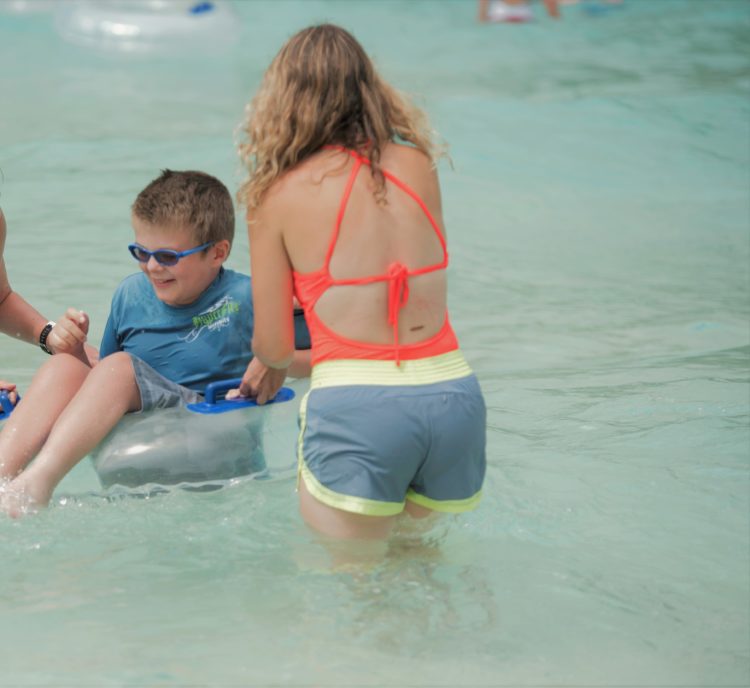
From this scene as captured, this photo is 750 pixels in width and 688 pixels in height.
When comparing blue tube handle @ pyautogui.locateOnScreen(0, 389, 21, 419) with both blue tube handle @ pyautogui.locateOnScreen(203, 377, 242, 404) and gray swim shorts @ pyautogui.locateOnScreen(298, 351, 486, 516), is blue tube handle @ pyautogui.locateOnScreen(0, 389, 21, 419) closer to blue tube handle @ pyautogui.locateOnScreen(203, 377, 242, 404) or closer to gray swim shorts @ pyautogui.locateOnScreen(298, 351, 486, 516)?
blue tube handle @ pyautogui.locateOnScreen(203, 377, 242, 404)

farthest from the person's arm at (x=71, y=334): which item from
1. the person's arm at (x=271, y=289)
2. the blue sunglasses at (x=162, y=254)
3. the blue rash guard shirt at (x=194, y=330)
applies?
the person's arm at (x=271, y=289)

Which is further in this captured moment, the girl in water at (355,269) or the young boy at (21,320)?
the young boy at (21,320)

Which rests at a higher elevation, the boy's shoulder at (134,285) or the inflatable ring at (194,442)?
the boy's shoulder at (134,285)

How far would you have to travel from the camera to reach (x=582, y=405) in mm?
4324

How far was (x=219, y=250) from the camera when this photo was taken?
3.32m

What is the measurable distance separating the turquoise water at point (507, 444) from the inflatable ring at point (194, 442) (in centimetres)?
7

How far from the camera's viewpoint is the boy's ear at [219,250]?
329cm

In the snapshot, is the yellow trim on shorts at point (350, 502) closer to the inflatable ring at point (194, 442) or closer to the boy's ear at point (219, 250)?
the inflatable ring at point (194, 442)

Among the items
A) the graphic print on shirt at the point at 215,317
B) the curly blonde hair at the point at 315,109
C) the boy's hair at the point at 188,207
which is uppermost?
the curly blonde hair at the point at 315,109

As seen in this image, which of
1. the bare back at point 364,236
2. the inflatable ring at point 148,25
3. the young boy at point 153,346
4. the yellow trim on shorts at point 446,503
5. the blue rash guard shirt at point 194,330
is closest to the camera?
the bare back at point 364,236

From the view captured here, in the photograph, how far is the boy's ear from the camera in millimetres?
3295

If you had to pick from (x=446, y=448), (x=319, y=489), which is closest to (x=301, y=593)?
(x=319, y=489)

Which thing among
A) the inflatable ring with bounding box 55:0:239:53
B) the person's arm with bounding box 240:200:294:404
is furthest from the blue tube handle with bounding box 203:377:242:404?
the inflatable ring with bounding box 55:0:239:53

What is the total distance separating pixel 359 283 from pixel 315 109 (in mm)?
395
